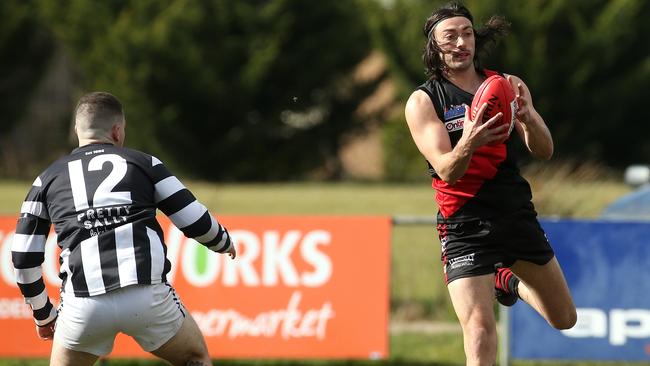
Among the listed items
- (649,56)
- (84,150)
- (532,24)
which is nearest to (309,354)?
(84,150)

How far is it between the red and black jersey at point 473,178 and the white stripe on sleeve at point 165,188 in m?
1.40

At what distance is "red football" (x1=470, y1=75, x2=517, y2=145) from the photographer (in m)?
5.38

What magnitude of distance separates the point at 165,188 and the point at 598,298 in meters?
4.66

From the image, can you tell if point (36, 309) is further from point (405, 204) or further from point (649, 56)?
point (649, 56)

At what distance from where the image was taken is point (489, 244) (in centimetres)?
577

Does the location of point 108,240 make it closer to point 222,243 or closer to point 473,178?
point 222,243

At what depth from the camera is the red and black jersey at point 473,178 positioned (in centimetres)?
569

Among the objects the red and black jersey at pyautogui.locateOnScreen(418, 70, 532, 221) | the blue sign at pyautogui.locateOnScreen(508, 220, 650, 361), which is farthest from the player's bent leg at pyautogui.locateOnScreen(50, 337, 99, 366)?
the blue sign at pyautogui.locateOnScreen(508, 220, 650, 361)

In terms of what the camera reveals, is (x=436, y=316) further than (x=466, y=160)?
Yes

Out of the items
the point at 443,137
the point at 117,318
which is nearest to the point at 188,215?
the point at 117,318

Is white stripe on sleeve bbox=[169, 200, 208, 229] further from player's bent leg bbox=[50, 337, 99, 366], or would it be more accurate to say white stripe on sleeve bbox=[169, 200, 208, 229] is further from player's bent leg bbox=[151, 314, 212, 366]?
player's bent leg bbox=[50, 337, 99, 366]

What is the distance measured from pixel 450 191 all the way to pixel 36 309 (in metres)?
2.20

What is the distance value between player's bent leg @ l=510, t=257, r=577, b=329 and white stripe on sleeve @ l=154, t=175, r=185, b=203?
1902 millimetres

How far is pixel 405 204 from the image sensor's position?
20.6 metres
